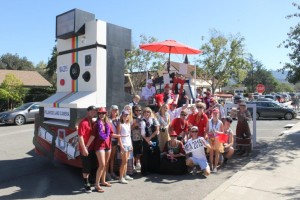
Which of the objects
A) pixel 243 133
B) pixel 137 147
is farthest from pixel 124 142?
pixel 243 133

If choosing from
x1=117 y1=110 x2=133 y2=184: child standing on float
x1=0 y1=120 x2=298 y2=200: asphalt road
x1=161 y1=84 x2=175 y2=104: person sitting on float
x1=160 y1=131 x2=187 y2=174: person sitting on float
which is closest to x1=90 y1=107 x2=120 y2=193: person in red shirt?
x1=0 y1=120 x2=298 y2=200: asphalt road

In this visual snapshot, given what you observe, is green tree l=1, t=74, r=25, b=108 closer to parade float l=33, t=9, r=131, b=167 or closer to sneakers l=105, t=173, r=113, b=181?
parade float l=33, t=9, r=131, b=167

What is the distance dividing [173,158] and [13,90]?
24.9 m

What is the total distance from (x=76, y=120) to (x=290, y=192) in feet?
13.7

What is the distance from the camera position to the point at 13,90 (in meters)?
28.8

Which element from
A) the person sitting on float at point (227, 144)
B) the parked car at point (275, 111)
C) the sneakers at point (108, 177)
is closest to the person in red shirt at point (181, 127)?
the person sitting on float at point (227, 144)

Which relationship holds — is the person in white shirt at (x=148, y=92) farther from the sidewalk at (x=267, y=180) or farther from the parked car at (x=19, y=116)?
the parked car at (x=19, y=116)

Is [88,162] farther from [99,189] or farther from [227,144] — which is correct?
[227,144]

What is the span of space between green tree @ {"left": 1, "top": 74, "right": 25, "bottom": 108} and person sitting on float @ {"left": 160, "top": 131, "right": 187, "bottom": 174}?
23.0 meters

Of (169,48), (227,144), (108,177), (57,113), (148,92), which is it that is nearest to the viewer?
(108,177)

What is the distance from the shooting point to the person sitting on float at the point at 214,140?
762 centimetres

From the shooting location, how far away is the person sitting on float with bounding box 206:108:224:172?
762 centimetres

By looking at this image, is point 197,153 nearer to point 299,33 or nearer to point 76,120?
point 76,120

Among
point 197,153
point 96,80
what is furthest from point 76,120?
point 197,153
